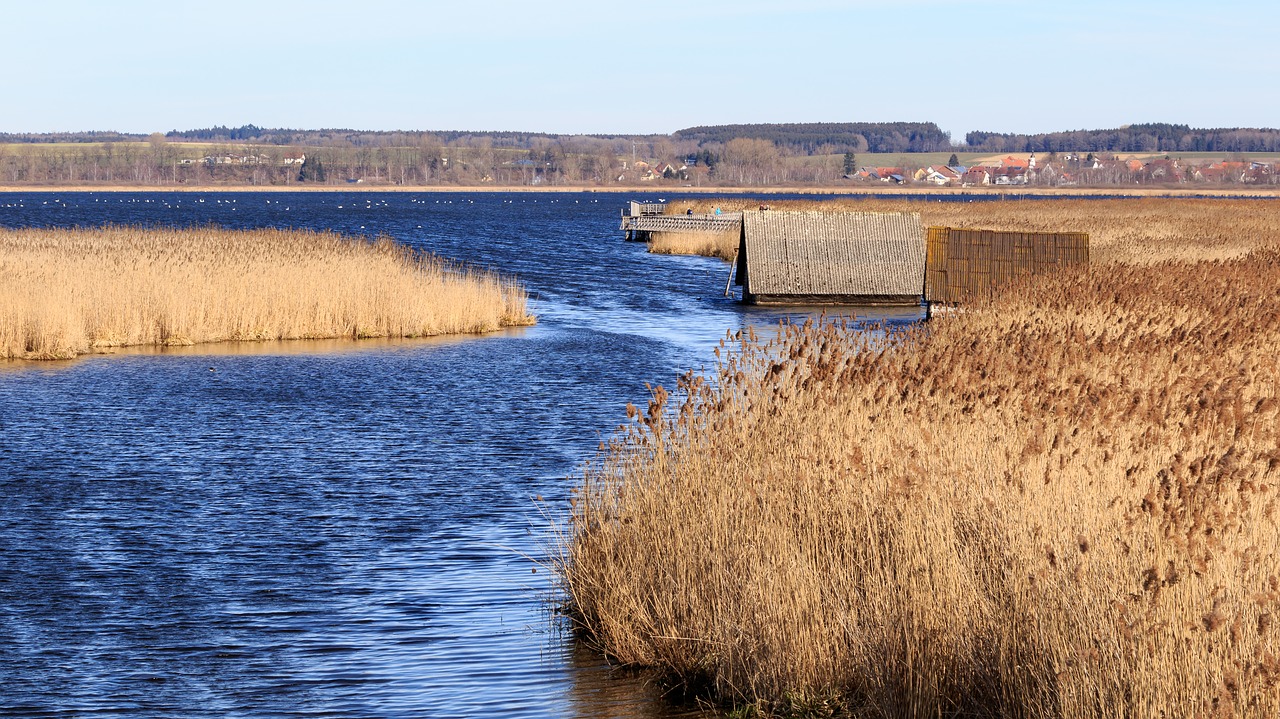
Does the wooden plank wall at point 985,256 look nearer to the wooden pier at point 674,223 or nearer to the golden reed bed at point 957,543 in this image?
the golden reed bed at point 957,543

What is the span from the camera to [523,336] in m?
31.1

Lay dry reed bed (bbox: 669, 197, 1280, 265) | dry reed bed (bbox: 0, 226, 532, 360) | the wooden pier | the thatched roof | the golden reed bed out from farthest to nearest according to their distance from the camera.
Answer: the wooden pier < dry reed bed (bbox: 669, 197, 1280, 265) < the thatched roof < dry reed bed (bbox: 0, 226, 532, 360) < the golden reed bed

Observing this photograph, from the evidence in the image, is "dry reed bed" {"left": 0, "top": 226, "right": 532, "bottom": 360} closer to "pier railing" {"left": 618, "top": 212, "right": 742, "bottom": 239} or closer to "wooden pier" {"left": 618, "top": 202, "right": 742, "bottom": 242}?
"wooden pier" {"left": 618, "top": 202, "right": 742, "bottom": 242}

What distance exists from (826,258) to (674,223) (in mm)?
35857

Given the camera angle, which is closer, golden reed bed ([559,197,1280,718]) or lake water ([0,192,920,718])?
golden reed bed ([559,197,1280,718])

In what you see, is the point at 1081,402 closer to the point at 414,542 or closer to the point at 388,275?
the point at 414,542

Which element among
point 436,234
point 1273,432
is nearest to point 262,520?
point 1273,432

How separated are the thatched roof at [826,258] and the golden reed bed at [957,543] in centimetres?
2411

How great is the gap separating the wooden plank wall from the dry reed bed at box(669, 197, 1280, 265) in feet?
7.25

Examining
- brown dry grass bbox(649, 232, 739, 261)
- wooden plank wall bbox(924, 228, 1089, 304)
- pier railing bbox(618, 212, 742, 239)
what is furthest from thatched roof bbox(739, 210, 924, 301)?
pier railing bbox(618, 212, 742, 239)

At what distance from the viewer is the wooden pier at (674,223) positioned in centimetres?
6925

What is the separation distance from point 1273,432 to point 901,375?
10.3 feet

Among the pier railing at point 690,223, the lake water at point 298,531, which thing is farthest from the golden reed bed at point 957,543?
the pier railing at point 690,223

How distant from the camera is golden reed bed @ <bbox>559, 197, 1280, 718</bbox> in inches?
253
